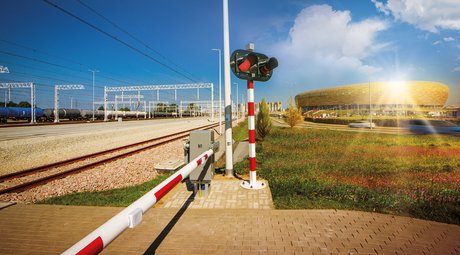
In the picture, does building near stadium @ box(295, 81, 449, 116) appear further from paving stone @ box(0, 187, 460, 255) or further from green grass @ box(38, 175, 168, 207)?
green grass @ box(38, 175, 168, 207)

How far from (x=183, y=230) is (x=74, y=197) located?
3.10m

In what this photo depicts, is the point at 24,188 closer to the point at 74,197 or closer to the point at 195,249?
the point at 74,197

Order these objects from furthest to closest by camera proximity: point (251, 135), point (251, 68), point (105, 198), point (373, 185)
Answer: point (373, 185) < point (251, 135) < point (251, 68) < point (105, 198)

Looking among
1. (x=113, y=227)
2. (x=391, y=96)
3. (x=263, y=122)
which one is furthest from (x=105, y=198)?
(x=391, y=96)

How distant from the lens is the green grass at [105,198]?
14.6 ft

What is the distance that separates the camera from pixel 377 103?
10612cm

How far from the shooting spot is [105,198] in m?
4.71

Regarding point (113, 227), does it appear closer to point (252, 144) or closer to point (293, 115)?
point (252, 144)

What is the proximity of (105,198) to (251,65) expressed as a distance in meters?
4.09

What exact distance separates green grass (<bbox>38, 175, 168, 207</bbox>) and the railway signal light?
3.39 metres

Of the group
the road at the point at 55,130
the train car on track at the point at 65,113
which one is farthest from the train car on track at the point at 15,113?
the road at the point at 55,130

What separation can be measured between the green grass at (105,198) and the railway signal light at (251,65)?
3.39 metres

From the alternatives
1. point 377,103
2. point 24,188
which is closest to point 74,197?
point 24,188

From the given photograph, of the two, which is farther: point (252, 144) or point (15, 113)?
point (15, 113)
